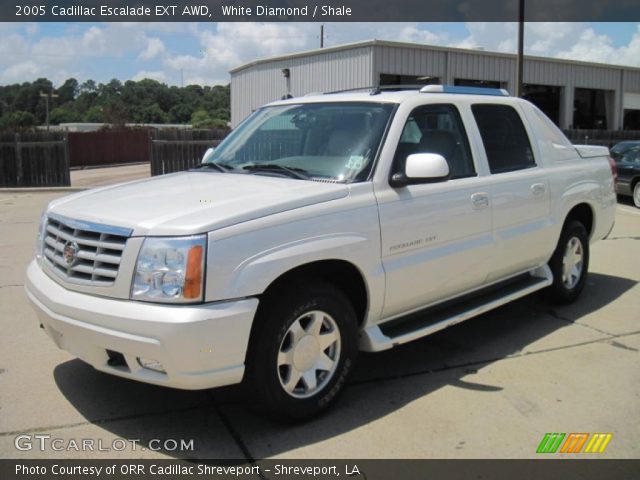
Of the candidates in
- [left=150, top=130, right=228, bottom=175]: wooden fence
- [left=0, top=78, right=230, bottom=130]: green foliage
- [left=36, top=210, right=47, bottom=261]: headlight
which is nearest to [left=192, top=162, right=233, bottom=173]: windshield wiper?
[left=36, top=210, right=47, bottom=261]: headlight

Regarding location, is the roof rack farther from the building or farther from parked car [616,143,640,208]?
the building

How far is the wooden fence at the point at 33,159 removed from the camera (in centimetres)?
1875

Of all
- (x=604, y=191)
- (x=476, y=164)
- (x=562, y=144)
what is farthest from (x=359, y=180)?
(x=604, y=191)

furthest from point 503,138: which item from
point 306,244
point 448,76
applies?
point 448,76

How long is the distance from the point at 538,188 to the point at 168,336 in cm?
355

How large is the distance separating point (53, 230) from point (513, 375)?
3233 millimetres

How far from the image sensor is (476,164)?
15.8ft

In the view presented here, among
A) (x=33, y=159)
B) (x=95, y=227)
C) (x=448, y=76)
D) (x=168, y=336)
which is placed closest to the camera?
(x=168, y=336)

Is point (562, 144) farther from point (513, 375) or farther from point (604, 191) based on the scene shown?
point (513, 375)

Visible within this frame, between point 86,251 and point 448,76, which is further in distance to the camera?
point 448,76

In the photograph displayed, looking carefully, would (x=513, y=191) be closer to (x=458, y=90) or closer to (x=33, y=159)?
(x=458, y=90)

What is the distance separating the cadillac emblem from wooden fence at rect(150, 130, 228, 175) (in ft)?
52.7

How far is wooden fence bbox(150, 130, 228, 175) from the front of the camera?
1958 cm

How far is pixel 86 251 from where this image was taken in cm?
350
